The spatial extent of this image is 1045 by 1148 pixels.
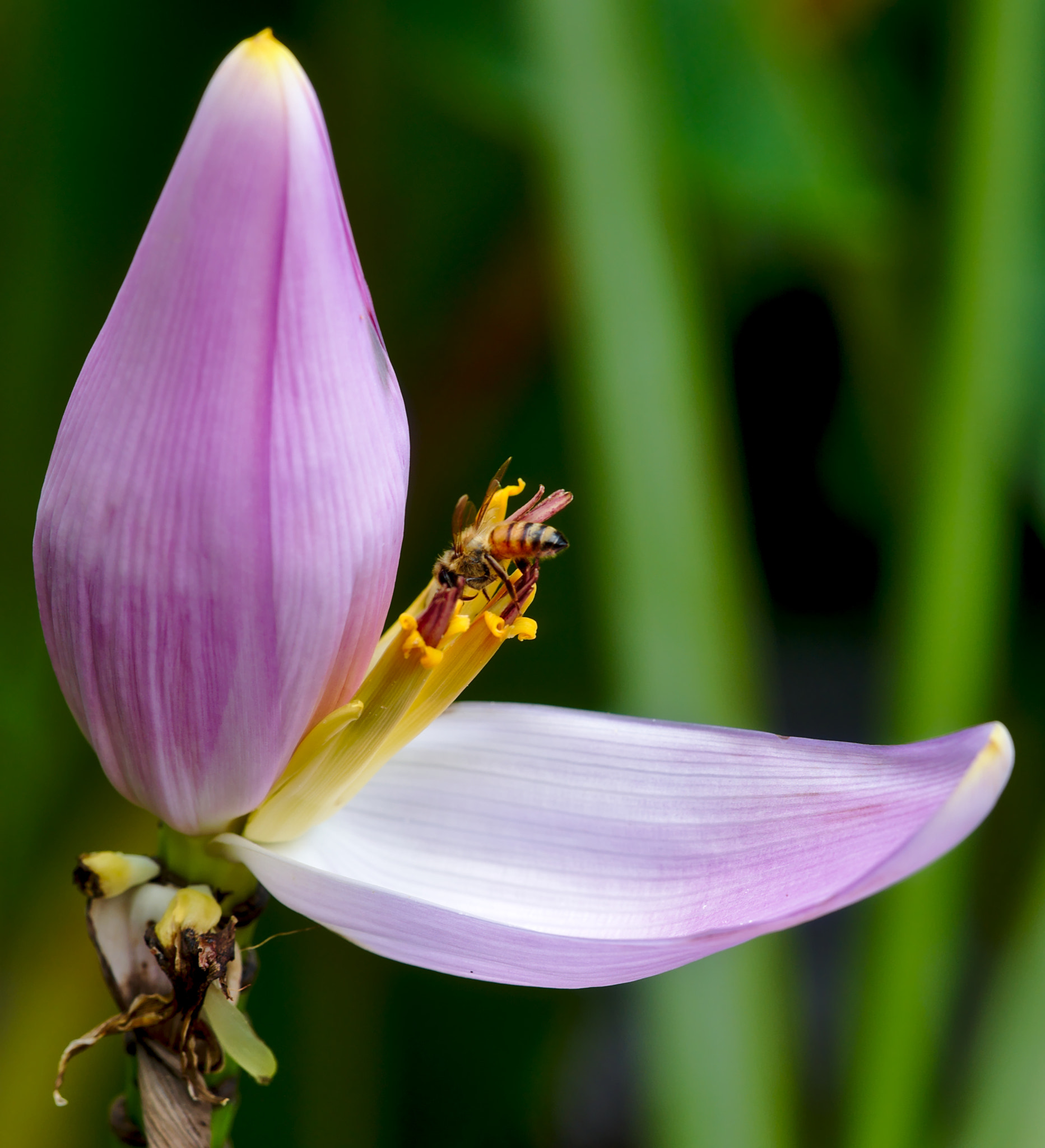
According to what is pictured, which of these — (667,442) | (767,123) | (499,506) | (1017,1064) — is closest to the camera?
(499,506)

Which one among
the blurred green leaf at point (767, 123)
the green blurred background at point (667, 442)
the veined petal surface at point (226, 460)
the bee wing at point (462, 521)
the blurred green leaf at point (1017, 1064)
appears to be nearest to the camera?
the veined petal surface at point (226, 460)

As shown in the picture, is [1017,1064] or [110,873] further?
[1017,1064]

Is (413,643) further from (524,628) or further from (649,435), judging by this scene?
(649,435)

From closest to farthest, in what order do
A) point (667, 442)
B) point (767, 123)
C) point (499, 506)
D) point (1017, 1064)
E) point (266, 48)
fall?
point (266, 48) < point (499, 506) < point (1017, 1064) < point (667, 442) < point (767, 123)

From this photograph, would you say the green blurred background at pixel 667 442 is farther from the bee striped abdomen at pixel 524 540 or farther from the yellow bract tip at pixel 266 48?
the yellow bract tip at pixel 266 48

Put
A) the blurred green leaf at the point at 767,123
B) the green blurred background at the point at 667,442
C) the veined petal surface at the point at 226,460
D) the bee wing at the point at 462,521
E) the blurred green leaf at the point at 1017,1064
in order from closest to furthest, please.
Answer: the veined petal surface at the point at 226,460, the bee wing at the point at 462,521, the blurred green leaf at the point at 1017,1064, the green blurred background at the point at 667,442, the blurred green leaf at the point at 767,123

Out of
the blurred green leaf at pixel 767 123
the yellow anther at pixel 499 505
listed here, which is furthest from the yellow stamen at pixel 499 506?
the blurred green leaf at pixel 767 123

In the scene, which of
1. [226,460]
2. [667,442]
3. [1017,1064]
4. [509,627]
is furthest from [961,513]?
[226,460]

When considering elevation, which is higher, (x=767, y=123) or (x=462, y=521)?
(x=767, y=123)
